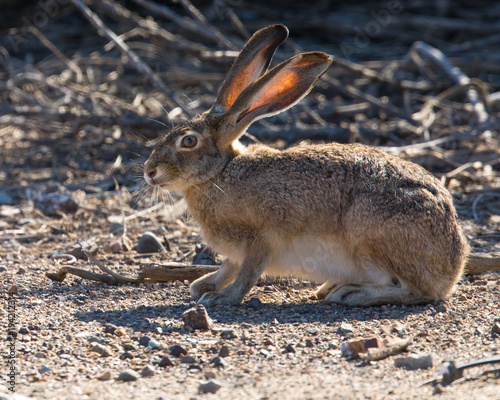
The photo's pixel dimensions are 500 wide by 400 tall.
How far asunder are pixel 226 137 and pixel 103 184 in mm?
2931

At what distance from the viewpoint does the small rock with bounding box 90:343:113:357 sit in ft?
11.2

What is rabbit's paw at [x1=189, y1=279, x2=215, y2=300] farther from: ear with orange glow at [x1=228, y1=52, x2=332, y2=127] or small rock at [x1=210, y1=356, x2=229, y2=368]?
small rock at [x1=210, y1=356, x2=229, y2=368]

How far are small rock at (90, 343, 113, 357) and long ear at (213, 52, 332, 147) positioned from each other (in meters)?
1.75

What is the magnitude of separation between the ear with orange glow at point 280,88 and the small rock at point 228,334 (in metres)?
1.53

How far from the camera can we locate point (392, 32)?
10820 mm

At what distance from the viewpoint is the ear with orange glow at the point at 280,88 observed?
4488mm

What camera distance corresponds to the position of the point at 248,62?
4988 millimetres

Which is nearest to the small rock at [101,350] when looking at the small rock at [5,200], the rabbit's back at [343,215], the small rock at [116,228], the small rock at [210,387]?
the small rock at [210,387]

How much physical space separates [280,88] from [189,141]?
2.25ft

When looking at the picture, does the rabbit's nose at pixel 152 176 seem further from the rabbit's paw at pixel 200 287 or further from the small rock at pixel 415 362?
the small rock at pixel 415 362

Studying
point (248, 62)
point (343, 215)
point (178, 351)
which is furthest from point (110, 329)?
point (248, 62)

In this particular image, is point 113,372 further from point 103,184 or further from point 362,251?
point 103,184

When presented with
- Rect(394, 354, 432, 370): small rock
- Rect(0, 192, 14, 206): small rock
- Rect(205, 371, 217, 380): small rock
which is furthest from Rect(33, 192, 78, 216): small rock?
Rect(394, 354, 432, 370): small rock

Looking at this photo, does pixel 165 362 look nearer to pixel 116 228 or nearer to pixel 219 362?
pixel 219 362
